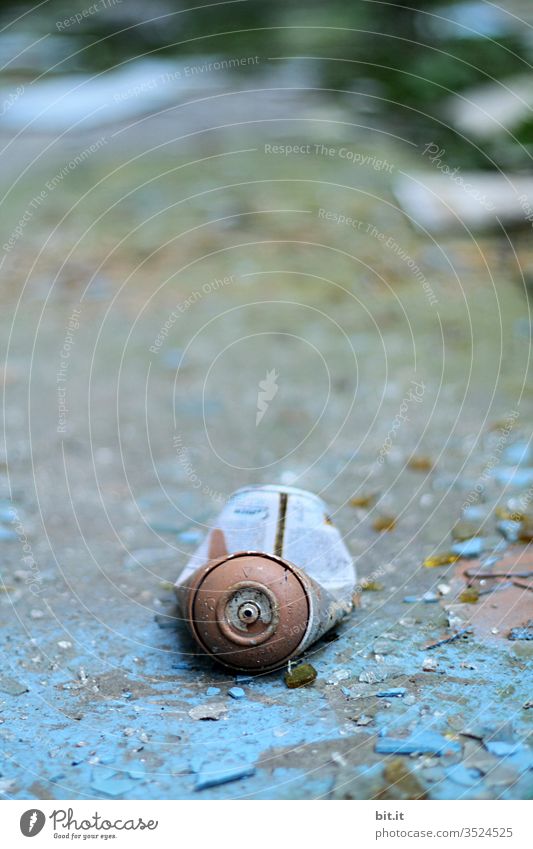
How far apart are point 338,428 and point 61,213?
Answer: 339 cm

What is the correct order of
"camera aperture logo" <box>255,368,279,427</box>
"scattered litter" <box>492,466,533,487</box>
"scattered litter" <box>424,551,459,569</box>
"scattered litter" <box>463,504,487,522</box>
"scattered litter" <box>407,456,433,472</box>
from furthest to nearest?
"camera aperture logo" <box>255,368,279,427</box>
"scattered litter" <box>407,456,433,472</box>
"scattered litter" <box>492,466,533,487</box>
"scattered litter" <box>463,504,487,522</box>
"scattered litter" <box>424,551,459,569</box>

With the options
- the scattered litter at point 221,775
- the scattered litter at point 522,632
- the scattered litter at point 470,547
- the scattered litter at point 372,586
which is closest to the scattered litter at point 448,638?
the scattered litter at point 522,632

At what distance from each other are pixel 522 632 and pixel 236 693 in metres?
0.88

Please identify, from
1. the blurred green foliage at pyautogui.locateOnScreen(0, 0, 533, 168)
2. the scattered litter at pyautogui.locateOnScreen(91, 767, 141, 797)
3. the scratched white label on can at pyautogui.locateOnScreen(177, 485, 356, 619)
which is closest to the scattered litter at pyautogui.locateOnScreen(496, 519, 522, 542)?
the scratched white label on can at pyautogui.locateOnScreen(177, 485, 356, 619)

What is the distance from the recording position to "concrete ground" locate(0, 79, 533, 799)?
238 centimetres

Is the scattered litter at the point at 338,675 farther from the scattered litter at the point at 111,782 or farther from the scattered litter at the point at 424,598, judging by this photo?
the scattered litter at the point at 111,782

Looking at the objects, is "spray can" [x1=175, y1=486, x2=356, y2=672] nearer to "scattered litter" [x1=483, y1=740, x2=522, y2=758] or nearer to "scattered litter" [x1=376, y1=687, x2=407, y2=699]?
"scattered litter" [x1=376, y1=687, x2=407, y2=699]

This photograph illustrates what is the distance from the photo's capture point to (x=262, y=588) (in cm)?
247

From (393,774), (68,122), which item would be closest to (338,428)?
(393,774)

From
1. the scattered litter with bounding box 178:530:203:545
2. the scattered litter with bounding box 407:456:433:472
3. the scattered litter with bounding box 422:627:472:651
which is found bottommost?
the scattered litter with bounding box 422:627:472:651
